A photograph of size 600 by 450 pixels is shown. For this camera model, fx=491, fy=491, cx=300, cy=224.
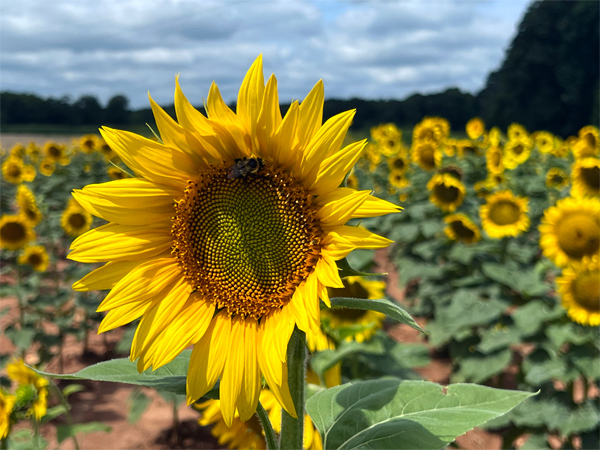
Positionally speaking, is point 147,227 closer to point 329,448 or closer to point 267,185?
point 267,185

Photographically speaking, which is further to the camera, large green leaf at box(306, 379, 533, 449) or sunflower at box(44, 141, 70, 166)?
sunflower at box(44, 141, 70, 166)

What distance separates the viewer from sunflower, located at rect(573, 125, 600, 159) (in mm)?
6598

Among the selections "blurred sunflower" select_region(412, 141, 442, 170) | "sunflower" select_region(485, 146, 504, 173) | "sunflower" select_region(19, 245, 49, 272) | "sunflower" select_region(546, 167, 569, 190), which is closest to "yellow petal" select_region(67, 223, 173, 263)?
"sunflower" select_region(19, 245, 49, 272)

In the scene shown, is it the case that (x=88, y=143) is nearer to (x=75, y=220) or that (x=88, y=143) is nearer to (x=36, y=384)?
(x=75, y=220)

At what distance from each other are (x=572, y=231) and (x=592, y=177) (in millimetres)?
1525

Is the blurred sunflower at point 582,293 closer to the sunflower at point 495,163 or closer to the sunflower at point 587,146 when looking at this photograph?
the sunflower at point 587,146

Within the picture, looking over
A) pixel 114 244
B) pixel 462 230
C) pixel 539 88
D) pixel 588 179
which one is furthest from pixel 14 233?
pixel 539 88

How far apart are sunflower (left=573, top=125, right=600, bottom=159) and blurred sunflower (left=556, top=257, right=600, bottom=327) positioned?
3.54 metres

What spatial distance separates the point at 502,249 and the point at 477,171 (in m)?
3.49

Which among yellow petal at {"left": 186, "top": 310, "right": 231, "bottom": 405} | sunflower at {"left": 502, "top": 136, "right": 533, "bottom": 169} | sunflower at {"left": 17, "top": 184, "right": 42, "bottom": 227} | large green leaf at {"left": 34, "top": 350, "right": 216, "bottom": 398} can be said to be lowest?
sunflower at {"left": 17, "top": 184, "right": 42, "bottom": 227}

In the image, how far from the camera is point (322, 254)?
105cm

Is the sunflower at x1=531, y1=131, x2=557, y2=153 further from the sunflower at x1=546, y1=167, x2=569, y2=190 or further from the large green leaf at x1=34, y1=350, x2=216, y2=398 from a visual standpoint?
the large green leaf at x1=34, y1=350, x2=216, y2=398

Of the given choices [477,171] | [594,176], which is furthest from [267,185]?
[477,171]

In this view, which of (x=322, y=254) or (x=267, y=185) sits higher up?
(x=267, y=185)
